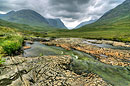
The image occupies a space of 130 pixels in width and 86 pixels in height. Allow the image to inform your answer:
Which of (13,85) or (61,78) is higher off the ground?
(13,85)

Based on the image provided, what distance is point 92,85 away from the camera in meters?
8.45

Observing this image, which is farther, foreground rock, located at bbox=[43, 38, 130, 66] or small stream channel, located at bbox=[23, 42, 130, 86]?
foreground rock, located at bbox=[43, 38, 130, 66]

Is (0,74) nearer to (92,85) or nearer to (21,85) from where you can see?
(21,85)

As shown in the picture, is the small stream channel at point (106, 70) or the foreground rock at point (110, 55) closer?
the small stream channel at point (106, 70)

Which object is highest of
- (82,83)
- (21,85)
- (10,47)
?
(10,47)

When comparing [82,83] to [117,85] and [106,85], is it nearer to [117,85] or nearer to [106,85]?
[106,85]

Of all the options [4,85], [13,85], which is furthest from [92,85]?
[4,85]

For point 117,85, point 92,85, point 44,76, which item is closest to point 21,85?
point 44,76

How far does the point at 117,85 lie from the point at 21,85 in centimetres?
1137

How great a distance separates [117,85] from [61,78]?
734cm

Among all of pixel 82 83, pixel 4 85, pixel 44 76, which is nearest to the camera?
pixel 4 85

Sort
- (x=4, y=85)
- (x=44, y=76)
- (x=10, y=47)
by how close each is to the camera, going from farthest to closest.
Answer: (x=10, y=47) → (x=44, y=76) → (x=4, y=85)

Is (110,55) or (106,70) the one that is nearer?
(106,70)

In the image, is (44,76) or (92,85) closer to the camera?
(92,85)
